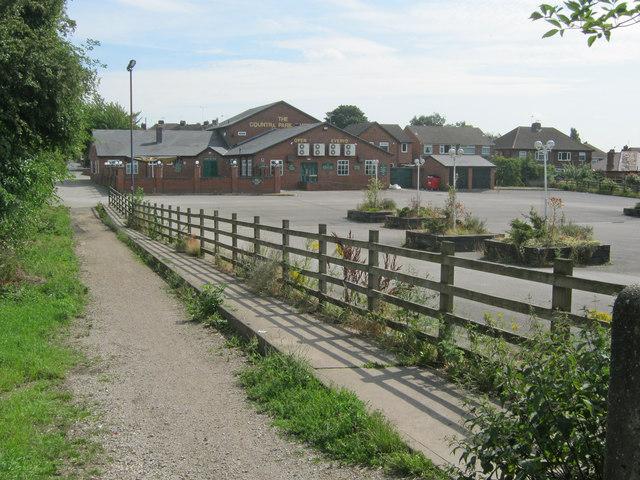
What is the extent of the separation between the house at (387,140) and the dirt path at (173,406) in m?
81.4

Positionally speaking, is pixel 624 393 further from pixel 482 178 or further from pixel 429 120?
pixel 429 120

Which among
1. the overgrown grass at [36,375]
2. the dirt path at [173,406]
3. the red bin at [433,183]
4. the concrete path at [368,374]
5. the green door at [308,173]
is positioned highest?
the green door at [308,173]

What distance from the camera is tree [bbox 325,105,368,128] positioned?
A: 141625 mm

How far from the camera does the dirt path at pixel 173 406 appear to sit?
202 inches

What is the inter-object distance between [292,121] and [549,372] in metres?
88.3

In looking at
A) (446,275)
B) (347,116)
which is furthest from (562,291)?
(347,116)

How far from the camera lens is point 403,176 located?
83.2m

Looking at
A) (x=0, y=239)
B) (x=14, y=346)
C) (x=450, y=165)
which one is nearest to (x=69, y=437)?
(x=14, y=346)

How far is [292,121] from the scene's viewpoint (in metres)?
90.6

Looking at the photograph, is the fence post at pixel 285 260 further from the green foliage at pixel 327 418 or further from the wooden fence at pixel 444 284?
the green foliage at pixel 327 418

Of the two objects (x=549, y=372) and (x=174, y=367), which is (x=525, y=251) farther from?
(x=549, y=372)

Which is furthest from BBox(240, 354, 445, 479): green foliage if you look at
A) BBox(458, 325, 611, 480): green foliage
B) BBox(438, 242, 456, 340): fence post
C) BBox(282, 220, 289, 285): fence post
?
BBox(282, 220, 289, 285): fence post

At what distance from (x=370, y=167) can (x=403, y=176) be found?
761 centimetres

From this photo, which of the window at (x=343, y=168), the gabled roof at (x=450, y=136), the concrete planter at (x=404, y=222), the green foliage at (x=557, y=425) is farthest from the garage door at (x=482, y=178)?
A: the green foliage at (x=557, y=425)
